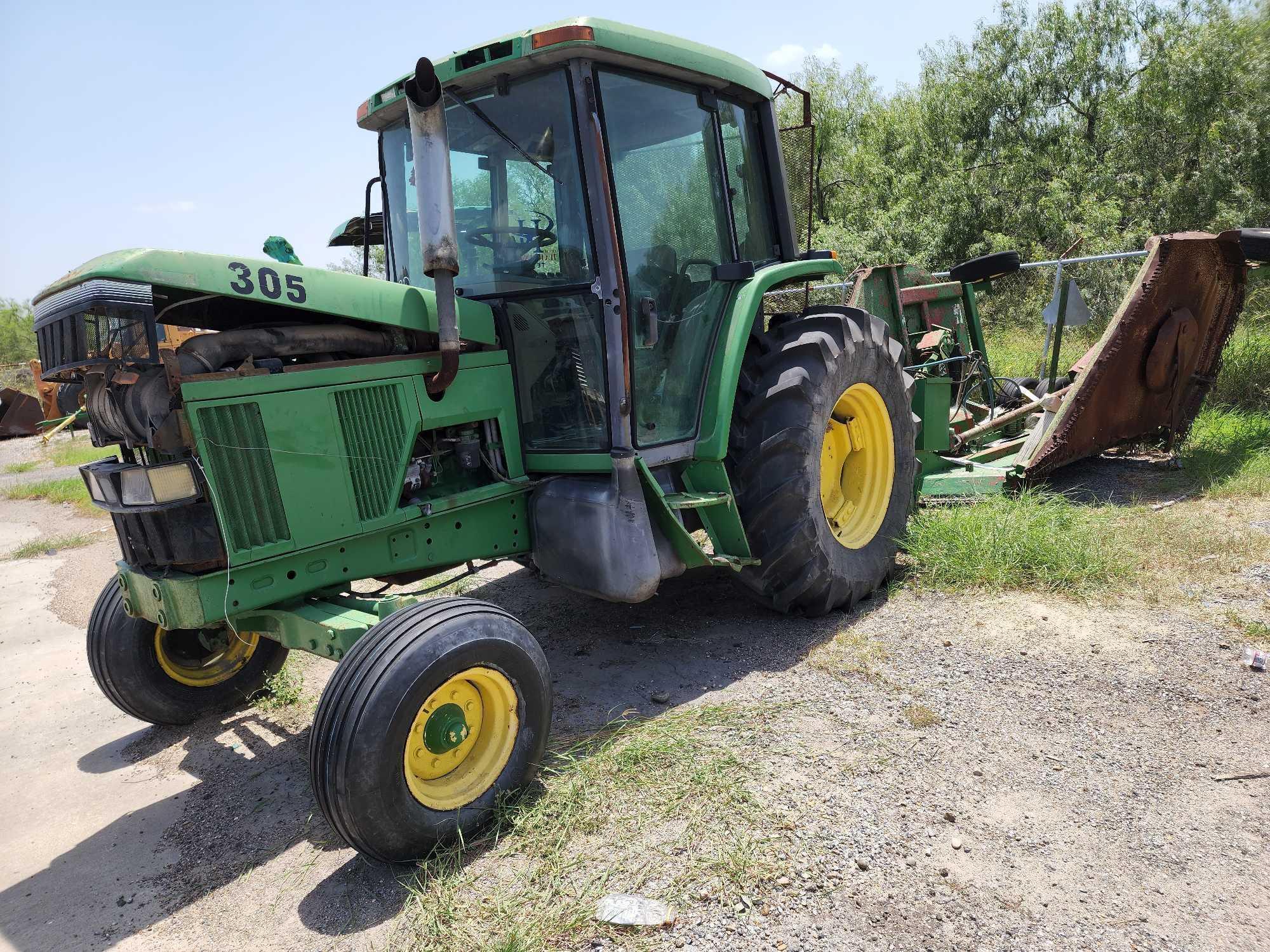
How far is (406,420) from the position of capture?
9.90ft

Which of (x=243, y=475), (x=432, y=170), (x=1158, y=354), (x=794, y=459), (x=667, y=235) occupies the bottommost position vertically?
(x=794, y=459)

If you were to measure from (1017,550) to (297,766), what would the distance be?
350cm

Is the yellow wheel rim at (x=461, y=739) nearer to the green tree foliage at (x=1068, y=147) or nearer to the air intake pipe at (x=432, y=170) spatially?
the air intake pipe at (x=432, y=170)

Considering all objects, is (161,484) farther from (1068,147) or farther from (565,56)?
(1068,147)

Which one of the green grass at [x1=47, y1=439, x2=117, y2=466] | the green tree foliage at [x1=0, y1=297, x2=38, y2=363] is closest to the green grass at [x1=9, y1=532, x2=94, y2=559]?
the green grass at [x1=47, y1=439, x2=117, y2=466]

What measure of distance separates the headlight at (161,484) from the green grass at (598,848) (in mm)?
1326

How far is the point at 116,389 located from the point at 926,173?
20.1 m

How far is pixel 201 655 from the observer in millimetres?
3625

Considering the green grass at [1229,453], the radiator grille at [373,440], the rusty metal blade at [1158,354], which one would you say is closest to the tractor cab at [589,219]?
the radiator grille at [373,440]

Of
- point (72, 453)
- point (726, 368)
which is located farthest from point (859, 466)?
point (72, 453)

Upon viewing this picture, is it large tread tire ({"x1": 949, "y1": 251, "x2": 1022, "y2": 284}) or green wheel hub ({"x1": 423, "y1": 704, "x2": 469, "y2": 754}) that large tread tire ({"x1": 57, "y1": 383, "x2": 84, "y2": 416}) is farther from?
large tread tire ({"x1": 949, "y1": 251, "x2": 1022, "y2": 284})

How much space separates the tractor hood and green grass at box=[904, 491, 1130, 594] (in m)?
2.64

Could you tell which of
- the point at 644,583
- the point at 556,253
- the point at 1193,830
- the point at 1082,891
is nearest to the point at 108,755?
the point at 644,583

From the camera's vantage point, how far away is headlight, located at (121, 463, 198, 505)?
2.52 m
